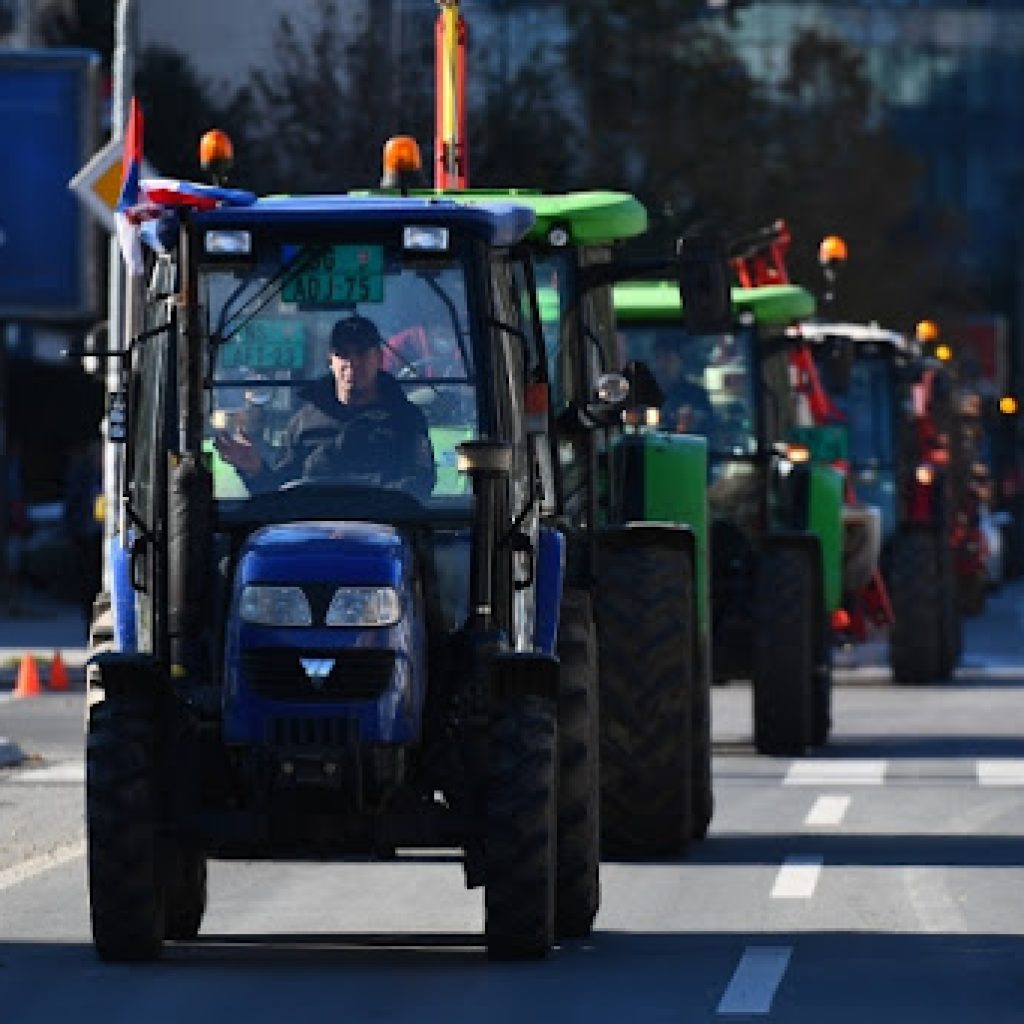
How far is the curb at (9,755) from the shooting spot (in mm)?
23750

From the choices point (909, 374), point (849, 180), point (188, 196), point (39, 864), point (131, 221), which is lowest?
point (849, 180)

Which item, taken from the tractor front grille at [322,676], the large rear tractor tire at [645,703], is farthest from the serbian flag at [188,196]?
the large rear tractor tire at [645,703]

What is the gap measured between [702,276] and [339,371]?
2785 mm

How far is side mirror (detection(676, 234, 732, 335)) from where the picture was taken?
16.6 metres

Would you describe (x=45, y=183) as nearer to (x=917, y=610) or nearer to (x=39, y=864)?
(x=917, y=610)

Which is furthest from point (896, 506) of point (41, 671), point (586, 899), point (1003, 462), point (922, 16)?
point (922, 16)

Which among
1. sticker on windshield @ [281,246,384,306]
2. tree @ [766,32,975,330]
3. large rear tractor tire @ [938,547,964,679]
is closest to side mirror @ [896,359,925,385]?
large rear tractor tire @ [938,547,964,679]

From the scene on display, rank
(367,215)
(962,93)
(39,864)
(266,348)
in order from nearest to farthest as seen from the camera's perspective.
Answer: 1. (367,215)
2. (266,348)
3. (39,864)
4. (962,93)

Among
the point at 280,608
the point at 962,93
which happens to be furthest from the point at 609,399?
the point at 962,93

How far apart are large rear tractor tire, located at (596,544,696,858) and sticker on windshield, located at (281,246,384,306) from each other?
4027 millimetres

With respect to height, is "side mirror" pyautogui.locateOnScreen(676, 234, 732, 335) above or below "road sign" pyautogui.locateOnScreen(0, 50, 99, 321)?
above

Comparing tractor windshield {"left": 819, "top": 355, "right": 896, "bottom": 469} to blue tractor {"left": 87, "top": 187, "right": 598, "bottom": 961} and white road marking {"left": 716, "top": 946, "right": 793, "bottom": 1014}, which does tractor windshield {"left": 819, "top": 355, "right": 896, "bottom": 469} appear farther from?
white road marking {"left": 716, "top": 946, "right": 793, "bottom": 1014}

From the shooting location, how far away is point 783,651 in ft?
79.6

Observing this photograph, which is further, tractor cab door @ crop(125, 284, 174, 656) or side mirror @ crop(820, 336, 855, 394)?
side mirror @ crop(820, 336, 855, 394)
